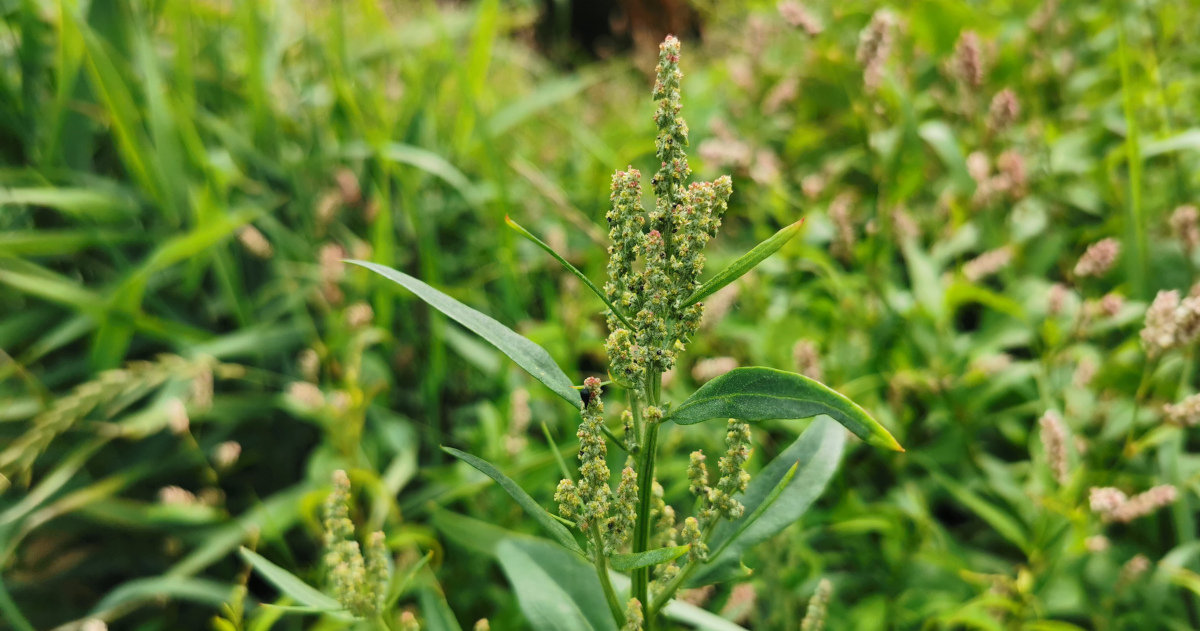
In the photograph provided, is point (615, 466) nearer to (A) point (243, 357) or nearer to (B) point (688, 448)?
(B) point (688, 448)

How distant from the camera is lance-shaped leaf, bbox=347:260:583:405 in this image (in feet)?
1.63

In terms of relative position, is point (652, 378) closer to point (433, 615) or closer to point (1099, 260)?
point (433, 615)

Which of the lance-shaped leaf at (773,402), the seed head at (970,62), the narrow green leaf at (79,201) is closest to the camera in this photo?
the lance-shaped leaf at (773,402)

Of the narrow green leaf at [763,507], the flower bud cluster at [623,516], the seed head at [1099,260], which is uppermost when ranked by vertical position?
the seed head at [1099,260]

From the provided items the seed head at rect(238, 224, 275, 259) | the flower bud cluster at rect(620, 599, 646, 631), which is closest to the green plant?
the flower bud cluster at rect(620, 599, 646, 631)

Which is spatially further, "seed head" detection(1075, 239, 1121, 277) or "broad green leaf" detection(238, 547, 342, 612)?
"seed head" detection(1075, 239, 1121, 277)

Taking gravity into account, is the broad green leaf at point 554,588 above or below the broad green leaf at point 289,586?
above

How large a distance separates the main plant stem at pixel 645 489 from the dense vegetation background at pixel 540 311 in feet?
1.25

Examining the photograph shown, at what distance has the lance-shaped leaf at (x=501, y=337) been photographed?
50cm

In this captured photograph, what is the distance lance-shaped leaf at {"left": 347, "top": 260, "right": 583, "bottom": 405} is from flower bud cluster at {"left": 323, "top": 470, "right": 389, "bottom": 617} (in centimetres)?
26

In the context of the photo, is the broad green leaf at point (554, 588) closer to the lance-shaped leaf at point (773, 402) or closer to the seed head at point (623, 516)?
the seed head at point (623, 516)

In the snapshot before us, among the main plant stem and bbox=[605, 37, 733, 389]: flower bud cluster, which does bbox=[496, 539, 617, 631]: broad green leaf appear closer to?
the main plant stem

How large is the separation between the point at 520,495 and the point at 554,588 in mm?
256

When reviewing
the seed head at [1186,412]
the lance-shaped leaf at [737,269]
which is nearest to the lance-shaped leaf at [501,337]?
the lance-shaped leaf at [737,269]
